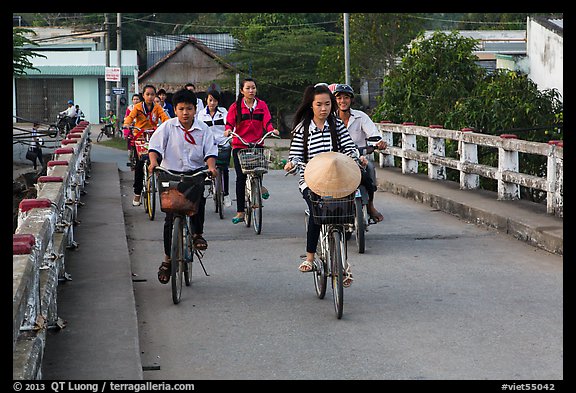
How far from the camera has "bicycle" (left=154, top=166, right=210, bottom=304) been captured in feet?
28.2

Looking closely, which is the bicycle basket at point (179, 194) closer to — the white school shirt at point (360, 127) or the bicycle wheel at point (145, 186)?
the white school shirt at point (360, 127)

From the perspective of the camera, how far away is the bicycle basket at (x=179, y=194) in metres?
8.63

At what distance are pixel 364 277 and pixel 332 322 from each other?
1905 mm

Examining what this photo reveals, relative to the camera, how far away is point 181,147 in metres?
9.27

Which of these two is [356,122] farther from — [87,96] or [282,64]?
[87,96]

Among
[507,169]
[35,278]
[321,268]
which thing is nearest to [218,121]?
[507,169]

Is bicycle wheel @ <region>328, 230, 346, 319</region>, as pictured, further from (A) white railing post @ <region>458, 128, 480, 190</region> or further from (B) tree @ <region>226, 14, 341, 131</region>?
(B) tree @ <region>226, 14, 341, 131</region>

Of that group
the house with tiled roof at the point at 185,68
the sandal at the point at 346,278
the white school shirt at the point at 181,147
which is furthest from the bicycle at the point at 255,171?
the house with tiled roof at the point at 185,68
